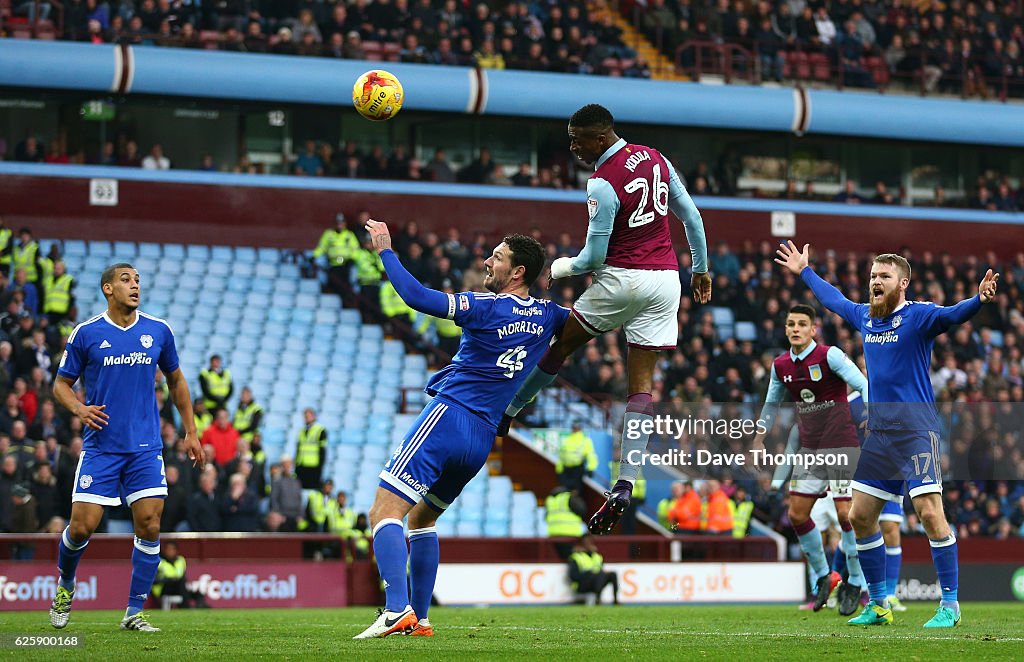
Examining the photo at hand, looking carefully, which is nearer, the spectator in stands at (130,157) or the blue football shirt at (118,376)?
the blue football shirt at (118,376)

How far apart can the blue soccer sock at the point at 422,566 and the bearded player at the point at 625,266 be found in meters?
0.86

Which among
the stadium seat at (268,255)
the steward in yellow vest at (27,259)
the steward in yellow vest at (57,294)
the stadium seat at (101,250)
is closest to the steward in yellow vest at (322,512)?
the steward in yellow vest at (57,294)

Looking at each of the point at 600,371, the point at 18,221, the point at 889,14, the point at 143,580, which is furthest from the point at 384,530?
the point at 889,14

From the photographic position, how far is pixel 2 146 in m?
27.2

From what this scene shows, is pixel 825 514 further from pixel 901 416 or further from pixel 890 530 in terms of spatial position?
pixel 901 416

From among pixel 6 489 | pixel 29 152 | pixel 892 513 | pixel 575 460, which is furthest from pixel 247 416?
pixel 892 513

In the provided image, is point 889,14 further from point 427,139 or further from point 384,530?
point 384,530

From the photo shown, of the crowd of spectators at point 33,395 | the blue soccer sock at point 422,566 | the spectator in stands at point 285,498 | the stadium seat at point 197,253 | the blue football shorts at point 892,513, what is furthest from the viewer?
the stadium seat at point 197,253

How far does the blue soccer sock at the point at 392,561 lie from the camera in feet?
29.0

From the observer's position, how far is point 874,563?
1150 cm

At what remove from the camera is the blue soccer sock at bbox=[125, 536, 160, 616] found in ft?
34.6

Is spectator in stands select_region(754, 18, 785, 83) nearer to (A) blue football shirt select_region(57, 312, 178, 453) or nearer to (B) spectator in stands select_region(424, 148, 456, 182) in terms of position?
(B) spectator in stands select_region(424, 148, 456, 182)

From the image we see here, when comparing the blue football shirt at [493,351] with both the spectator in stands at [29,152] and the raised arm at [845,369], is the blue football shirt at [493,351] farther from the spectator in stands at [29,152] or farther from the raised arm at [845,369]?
the spectator in stands at [29,152]

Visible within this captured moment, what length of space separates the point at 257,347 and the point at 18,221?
562cm
